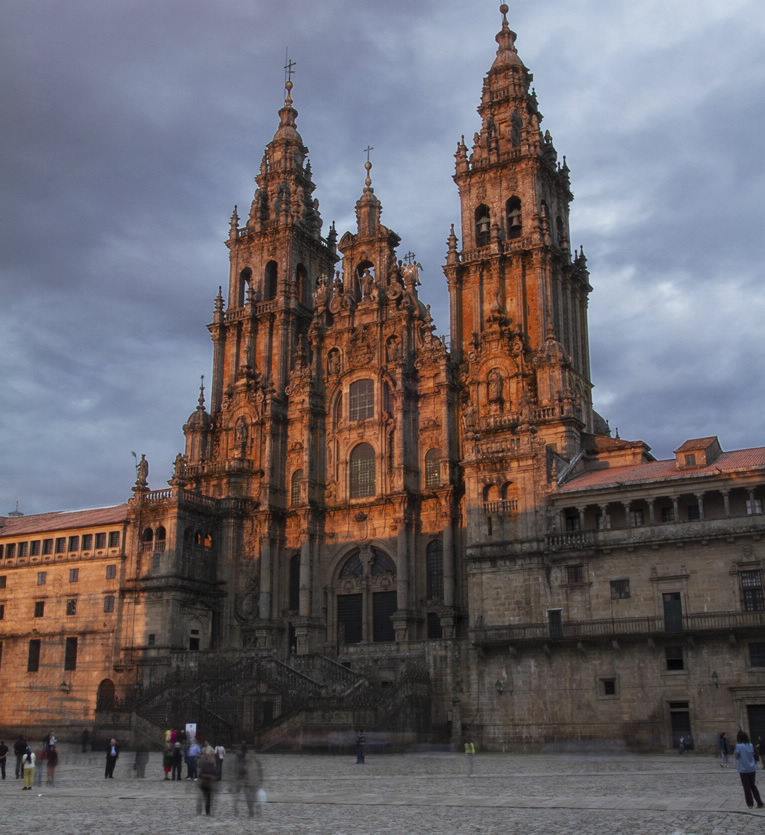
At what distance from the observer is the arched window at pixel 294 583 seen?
70.3m

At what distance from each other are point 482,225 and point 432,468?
1837cm

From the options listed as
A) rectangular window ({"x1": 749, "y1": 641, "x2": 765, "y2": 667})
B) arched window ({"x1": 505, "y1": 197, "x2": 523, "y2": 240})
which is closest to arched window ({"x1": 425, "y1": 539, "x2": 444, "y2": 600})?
rectangular window ({"x1": 749, "y1": 641, "x2": 765, "y2": 667})

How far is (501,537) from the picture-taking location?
184 ft

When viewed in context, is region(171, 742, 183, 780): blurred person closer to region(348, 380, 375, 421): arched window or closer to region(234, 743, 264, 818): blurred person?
region(234, 743, 264, 818): blurred person

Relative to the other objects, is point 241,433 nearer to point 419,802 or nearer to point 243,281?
point 243,281

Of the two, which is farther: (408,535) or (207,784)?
(408,535)

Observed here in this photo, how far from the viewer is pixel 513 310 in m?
68.6

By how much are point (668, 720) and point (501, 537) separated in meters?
12.9

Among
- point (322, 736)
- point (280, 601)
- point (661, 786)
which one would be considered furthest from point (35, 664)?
point (661, 786)

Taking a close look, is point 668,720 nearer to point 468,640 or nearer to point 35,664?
point 468,640

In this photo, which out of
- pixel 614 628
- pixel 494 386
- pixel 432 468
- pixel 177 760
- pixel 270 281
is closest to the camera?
pixel 177 760

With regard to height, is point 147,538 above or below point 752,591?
above

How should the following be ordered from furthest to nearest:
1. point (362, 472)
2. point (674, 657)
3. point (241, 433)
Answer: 1. point (241, 433)
2. point (362, 472)
3. point (674, 657)

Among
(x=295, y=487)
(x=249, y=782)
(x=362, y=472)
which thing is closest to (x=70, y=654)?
(x=295, y=487)
